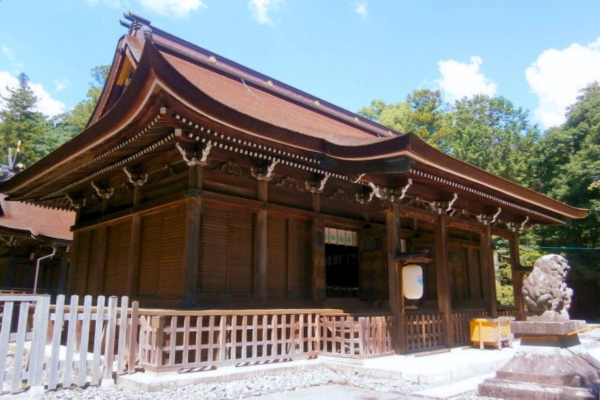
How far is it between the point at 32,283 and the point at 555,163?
26018mm

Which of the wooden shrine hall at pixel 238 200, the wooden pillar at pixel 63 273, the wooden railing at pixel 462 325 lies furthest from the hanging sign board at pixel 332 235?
the wooden pillar at pixel 63 273

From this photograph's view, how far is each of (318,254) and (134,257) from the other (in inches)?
152

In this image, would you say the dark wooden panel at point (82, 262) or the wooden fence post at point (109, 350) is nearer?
the wooden fence post at point (109, 350)

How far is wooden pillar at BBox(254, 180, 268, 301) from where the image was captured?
8.70 meters

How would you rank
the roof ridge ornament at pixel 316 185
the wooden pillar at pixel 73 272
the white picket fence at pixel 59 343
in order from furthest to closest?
the wooden pillar at pixel 73 272, the roof ridge ornament at pixel 316 185, the white picket fence at pixel 59 343

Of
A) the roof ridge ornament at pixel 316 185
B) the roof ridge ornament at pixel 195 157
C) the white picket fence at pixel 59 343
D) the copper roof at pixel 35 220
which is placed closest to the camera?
the white picket fence at pixel 59 343

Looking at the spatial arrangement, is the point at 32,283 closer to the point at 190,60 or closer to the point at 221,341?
the point at 190,60

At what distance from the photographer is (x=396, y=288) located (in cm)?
848

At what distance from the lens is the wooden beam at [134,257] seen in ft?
30.5

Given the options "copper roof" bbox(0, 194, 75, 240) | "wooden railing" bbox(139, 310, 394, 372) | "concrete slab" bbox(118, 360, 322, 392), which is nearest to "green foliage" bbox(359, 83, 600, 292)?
"wooden railing" bbox(139, 310, 394, 372)

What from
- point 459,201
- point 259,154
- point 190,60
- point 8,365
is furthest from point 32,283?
point 459,201

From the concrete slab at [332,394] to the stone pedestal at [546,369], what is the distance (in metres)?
1.26

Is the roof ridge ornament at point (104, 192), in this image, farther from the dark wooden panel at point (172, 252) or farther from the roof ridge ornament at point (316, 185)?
the roof ridge ornament at point (316, 185)

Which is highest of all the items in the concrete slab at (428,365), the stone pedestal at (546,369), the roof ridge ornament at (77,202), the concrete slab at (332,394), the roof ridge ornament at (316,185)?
the roof ridge ornament at (77,202)
